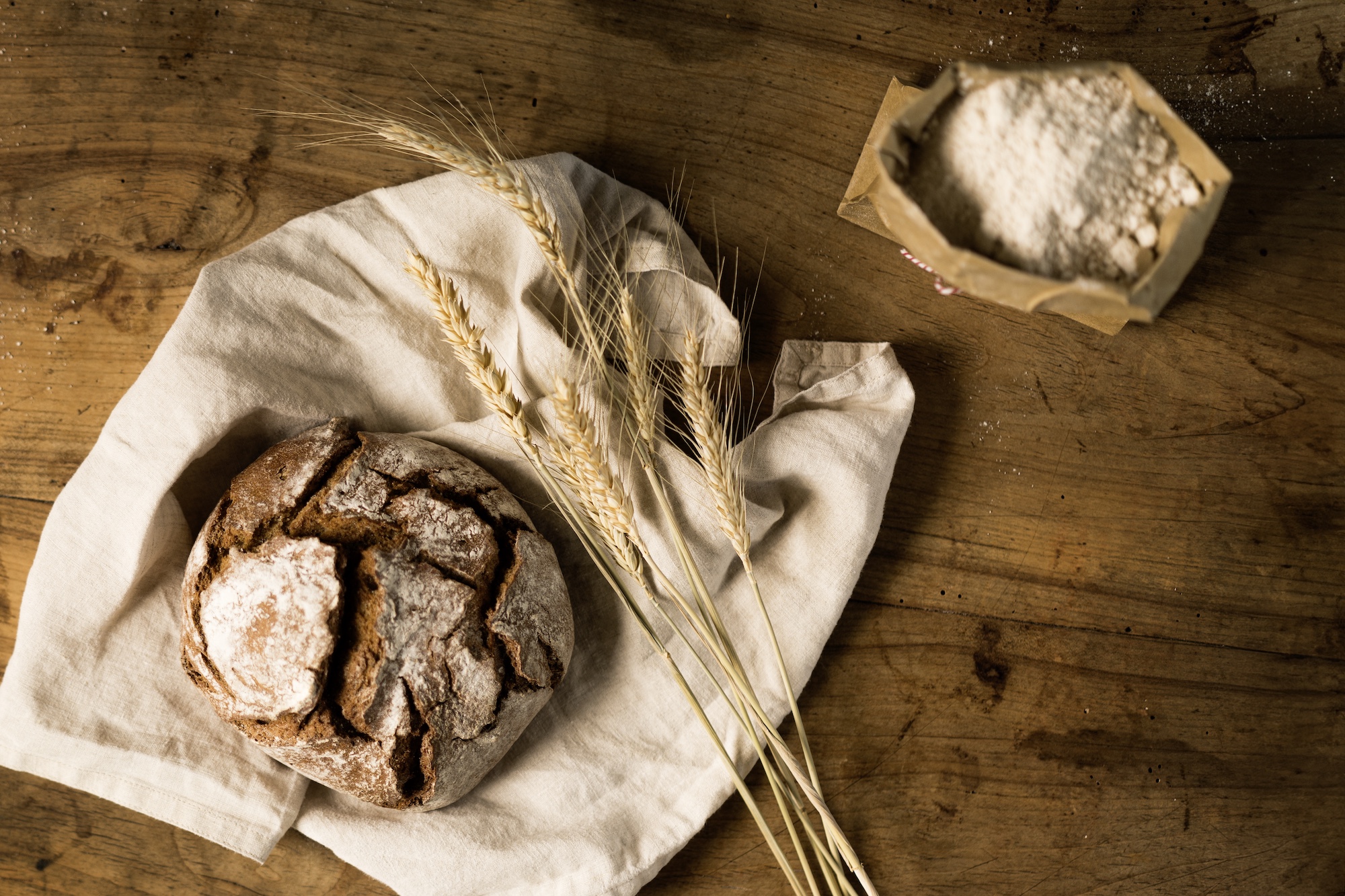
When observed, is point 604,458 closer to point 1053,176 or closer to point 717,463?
point 717,463

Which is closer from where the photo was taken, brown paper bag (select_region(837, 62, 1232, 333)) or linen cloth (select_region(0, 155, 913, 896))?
brown paper bag (select_region(837, 62, 1232, 333))

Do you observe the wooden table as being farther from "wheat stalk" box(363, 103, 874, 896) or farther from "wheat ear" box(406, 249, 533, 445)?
"wheat ear" box(406, 249, 533, 445)

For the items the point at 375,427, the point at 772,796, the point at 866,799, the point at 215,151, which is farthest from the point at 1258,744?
the point at 215,151

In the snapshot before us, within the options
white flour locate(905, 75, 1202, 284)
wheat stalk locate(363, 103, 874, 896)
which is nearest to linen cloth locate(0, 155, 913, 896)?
wheat stalk locate(363, 103, 874, 896)

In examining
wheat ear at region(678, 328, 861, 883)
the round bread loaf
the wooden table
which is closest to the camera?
the round bread loaf

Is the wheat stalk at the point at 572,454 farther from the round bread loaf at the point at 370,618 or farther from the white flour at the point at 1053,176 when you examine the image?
the white flour at the point at 1053,176

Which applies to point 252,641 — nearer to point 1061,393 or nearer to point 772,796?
point 772,796

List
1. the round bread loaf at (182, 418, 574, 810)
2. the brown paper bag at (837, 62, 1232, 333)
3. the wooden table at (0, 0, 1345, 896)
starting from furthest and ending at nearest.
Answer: the wooden table at (0, 0, 1345, 896), the round bread loaf at (182, 418, 574, 810), the brown paper bag at (837, 62, 1232, 333)

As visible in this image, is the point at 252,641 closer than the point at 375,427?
Yes
